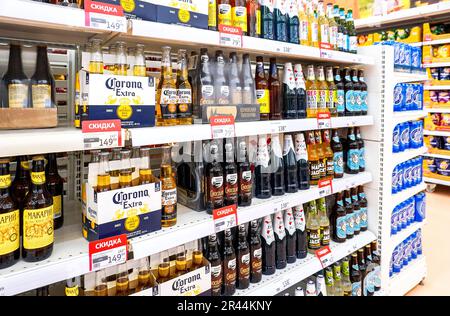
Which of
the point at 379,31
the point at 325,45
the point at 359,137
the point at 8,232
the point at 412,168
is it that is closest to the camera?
the point at 8,232

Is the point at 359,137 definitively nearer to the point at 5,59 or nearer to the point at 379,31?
the point at 5,59

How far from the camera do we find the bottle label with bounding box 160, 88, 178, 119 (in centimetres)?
135

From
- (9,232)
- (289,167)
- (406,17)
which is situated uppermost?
(406,17)

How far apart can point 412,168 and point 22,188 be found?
261 cm

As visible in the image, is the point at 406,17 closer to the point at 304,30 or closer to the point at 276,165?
the point at 304,30

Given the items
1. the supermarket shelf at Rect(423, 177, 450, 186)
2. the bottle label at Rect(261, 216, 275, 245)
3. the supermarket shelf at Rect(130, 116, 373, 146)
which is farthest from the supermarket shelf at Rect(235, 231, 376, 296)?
the supermarket shelf at Rect(423, 177, 450, 186)

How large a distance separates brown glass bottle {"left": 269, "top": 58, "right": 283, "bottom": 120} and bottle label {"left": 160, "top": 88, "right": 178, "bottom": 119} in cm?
58

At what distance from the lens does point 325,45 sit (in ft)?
6.25

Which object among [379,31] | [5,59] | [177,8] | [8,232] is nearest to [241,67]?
[177,8]

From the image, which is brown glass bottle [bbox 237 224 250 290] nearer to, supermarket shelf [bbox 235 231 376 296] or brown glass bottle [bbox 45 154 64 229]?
supermarket shelf [bbox 235 231 376 296]

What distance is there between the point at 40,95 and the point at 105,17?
34cm

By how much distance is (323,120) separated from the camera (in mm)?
1907

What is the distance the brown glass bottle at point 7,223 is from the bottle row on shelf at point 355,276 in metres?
1.54

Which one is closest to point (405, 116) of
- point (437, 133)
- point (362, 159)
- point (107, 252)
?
point (362, 159)
